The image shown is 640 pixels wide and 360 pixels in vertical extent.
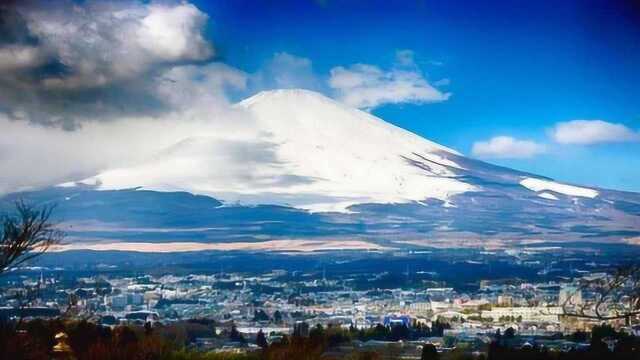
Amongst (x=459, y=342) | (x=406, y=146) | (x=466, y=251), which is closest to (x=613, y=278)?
(x=459, y=342)

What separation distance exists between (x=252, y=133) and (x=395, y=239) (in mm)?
3868

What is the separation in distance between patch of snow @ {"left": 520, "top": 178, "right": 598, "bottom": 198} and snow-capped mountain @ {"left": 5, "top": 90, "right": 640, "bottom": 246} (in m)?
0.02

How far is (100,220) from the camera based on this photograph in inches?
412

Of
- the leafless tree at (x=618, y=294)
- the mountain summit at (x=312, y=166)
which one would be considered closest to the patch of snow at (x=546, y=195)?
the mountain summit at (x=312, y=166)

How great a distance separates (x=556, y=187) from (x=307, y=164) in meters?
3.72

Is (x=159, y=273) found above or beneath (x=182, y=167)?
beneath

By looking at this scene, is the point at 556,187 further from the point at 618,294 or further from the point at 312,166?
the point at 618,294

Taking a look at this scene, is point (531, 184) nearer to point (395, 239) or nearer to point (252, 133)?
point (395, 239)

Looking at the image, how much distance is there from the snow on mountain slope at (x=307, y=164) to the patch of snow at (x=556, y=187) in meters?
0.85

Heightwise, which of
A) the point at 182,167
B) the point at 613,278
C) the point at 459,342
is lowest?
the point at 459,342

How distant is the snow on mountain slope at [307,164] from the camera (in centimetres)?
1273

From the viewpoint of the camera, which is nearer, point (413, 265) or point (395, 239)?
point (413, 265)

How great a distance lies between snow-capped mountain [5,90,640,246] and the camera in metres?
11.3

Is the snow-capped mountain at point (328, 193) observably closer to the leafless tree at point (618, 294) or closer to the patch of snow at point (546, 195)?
the patch of snow at point (546, 195)
